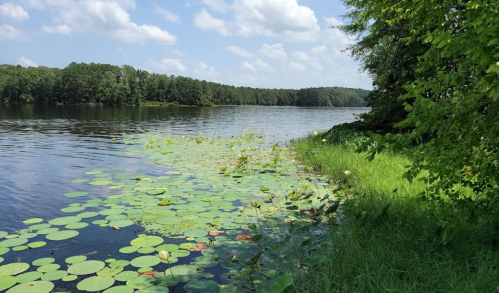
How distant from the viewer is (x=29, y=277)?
3.38m

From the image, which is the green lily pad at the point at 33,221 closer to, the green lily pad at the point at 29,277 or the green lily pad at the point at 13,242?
the green lily pad at the point at 13,242

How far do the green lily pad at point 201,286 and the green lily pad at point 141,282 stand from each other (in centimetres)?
37

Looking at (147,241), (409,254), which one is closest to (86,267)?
(147,241)

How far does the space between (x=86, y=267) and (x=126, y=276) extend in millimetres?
537

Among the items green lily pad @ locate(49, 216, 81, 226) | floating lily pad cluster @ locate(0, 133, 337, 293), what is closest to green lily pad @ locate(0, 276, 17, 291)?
floating lily pad cluster @ locate(0, 133, 337, 293)

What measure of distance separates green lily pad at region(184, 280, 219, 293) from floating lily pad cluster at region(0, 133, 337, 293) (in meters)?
0.01

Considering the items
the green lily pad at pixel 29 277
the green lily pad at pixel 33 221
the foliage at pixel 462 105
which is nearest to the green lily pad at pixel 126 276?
the green lily pad at pixel 29 277

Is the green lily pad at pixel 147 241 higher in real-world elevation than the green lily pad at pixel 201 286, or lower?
higher

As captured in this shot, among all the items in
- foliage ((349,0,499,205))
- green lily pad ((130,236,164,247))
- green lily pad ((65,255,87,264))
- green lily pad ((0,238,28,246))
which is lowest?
green lily pad ((0,238,28,246))

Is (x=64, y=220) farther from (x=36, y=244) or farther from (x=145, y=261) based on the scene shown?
(x=145, y=261)

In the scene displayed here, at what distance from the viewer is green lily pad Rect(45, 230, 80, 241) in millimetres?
4398

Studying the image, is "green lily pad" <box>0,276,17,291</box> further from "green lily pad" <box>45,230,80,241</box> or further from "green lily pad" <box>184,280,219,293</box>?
"green lily pad" <box>184,280,219,293</box>

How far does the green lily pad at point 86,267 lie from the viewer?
3.50 meters

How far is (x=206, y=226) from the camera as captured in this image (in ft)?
16.0
